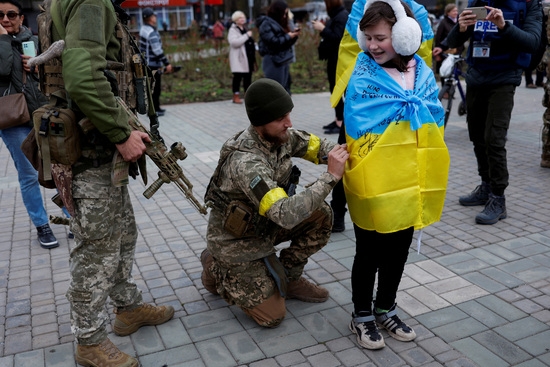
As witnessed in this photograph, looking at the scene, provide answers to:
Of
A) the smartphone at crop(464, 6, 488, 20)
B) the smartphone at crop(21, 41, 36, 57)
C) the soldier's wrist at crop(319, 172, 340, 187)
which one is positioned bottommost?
the soldier's wrist at crop(319, 172, 340, 187)

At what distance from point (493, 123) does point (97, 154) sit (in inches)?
137

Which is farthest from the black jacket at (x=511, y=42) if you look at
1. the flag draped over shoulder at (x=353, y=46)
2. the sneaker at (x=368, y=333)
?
the sneaker at (x=368, y=333)

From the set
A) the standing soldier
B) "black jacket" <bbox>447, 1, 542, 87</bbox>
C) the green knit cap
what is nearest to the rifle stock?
the standing soldier

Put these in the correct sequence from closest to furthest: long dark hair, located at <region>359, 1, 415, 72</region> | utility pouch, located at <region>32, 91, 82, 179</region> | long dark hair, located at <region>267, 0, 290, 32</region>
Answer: utility pouch, located at <region>32, 91, 82, 179</region>, long dark hair, located at <region>359, 1, 415, 72</region>, long dark hair, located at <region>267, 0, 290, 32</region>

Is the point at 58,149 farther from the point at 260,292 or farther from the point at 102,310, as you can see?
the point at 260,292

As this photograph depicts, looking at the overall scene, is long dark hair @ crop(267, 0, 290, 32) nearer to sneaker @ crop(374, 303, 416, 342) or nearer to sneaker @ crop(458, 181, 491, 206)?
sneaker @ crop(458, 181, 491, 206)

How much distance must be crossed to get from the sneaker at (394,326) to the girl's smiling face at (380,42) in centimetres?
142

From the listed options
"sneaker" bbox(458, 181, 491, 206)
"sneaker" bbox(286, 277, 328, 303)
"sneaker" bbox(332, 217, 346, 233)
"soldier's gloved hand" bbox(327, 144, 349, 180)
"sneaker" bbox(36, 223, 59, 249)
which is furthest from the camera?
"sneaker" bbox(458, 181, 491, 206)

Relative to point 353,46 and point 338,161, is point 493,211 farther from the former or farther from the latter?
point 338,161

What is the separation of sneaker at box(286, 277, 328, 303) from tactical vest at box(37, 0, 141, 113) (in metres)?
1.51

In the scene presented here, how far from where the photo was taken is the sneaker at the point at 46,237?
448 centimetres

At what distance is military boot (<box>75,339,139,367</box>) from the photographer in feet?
9.16

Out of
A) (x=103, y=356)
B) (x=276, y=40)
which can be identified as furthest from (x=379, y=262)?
(x=276, y=40)

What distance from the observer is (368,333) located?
2975 millimetres
